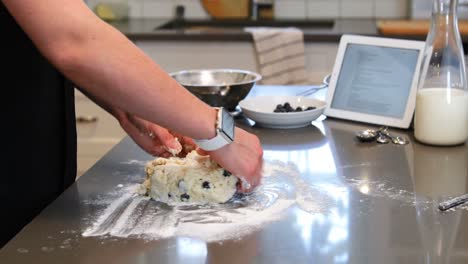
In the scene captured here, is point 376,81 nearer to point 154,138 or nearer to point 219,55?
point 154,138

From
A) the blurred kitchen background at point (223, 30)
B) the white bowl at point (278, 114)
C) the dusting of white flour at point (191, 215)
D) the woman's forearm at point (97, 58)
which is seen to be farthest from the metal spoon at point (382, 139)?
the blurred kitchen background at point (223, 30)

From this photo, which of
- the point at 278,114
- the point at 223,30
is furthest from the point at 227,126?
the point at 223,30

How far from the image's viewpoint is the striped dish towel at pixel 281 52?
9.11 ft

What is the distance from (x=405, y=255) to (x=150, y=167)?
0.49 metres

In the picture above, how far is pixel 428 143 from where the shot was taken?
1410 mm

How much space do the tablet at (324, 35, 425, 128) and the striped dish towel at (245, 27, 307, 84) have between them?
1.11 meters

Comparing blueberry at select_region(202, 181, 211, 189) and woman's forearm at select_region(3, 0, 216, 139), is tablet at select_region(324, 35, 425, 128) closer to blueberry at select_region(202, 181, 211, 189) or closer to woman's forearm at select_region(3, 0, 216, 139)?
blueberry at select_region(202, 181, 211, 189)

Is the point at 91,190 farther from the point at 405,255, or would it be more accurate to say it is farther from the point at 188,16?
the point at 188,16

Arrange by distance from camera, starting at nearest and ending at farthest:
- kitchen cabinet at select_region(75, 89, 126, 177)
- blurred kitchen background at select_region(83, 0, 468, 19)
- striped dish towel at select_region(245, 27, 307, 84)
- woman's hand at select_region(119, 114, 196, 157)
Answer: woman's hand at select_region(119, 114, 196, 157), striped dish towel at select_region(245, 27, 307, 84), kitchen cabinet at select_region(75, 89, 126, 177), blurred kitchen background at select_region(83, 0, 468, 19)

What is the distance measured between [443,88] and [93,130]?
1.85m

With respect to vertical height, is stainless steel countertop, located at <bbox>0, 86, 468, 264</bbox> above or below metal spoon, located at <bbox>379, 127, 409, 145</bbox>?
below

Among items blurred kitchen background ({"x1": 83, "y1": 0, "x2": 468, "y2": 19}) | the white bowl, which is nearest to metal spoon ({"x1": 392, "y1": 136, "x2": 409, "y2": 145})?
the white bowl

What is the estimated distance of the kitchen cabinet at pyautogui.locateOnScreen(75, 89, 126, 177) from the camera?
2893 mm

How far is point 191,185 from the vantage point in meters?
1.13
